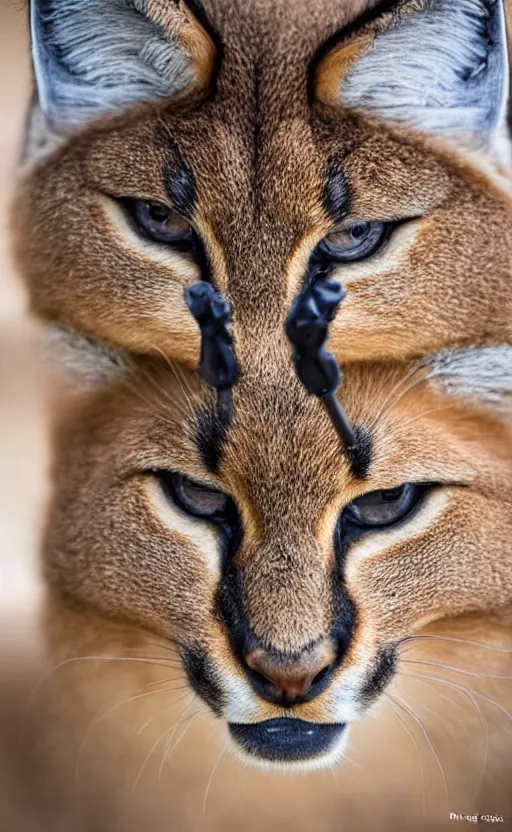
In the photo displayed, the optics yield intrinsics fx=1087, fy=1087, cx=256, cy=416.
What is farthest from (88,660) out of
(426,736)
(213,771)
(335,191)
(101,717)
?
(335,191)

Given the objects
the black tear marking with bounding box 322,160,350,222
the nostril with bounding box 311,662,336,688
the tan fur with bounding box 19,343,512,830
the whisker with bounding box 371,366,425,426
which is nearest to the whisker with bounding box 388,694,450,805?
the tan fur with bounding box 19,343,512,830

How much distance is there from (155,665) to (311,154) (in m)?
0.64

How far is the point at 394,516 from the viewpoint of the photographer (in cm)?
125

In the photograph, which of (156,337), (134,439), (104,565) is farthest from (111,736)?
(156,337)

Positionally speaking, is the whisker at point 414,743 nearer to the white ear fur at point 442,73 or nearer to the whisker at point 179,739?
the whisker at point 179,739

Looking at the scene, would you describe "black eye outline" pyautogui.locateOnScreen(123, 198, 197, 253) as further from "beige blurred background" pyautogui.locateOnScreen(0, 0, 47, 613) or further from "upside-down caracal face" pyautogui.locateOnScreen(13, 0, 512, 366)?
"beige blurred background" pyautogui.locateOnScreen(0, 0, 47, 613)

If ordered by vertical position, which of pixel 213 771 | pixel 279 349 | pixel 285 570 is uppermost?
pixel 279 349

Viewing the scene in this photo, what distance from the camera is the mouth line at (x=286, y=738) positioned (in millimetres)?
1271

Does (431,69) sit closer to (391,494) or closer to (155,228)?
(155,228)

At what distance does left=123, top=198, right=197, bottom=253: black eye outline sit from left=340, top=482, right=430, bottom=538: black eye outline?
345mm

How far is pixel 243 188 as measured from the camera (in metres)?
1.18

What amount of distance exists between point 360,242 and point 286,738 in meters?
0.58

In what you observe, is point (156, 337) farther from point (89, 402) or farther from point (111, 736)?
point (111, 736)

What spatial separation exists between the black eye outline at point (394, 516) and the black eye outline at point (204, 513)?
123mm
